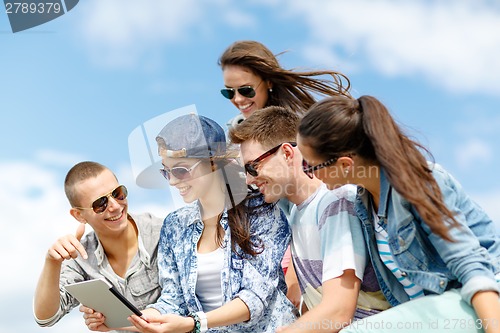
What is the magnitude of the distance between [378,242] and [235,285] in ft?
3.77

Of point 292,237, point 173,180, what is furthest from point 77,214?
point 292,237

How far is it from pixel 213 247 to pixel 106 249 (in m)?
1.01

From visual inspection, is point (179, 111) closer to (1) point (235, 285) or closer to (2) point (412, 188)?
(1) point (235, 285)

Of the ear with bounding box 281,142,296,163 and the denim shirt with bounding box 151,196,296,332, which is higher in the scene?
the ear with bounding box 281,142,296,163

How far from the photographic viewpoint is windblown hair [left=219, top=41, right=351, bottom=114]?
6.74 meters

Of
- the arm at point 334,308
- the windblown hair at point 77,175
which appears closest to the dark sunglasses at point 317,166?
the arm at point 334,308

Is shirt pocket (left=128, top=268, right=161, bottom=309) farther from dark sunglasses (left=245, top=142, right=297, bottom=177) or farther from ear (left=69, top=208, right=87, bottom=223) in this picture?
dark sunglasses (left=245, top=142, right=297, bottom=177)

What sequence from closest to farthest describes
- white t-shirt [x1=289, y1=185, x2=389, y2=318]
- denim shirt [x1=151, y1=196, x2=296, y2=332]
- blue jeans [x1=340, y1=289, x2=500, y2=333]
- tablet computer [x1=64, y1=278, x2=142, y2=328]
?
blue jeans [x1=340, y1=289, x2=500, y2=333] → white t-shirt [x1=289, y1=185, x2=389, y2=318] → tablet computer [x1=64, y1=278, x2=142, y2=328] → denim shirt [x1=151, y1=196, x2=296, y2=332]

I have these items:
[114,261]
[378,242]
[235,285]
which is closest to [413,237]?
[378,242]

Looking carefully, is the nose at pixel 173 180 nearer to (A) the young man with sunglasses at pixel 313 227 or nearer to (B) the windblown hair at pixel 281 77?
(A) the young man with sunglasses at pixel 313 227

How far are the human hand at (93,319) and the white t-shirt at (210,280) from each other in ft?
2.34

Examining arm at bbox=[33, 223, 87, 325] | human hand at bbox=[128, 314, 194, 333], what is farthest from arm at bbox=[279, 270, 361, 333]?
arm at bbox=[33, 223, 87, 325]

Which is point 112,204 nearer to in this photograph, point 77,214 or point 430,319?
point 77,214

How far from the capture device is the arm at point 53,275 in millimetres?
4945
